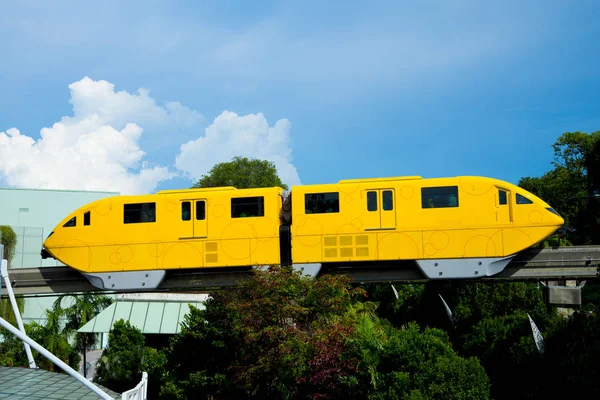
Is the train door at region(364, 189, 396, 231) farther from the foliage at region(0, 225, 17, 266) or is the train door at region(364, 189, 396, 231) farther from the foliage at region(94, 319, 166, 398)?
the foliage at region(0, 225, 17, 266)

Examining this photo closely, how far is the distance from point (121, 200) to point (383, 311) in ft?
98.5

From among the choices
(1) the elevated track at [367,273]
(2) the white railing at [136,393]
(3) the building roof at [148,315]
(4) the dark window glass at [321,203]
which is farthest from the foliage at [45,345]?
(2) the white railing at [136,393]

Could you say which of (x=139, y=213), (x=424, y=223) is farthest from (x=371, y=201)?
(x=139, y=213)

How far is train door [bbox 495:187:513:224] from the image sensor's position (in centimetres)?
2038

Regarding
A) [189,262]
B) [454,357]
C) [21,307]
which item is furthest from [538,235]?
[21,307]

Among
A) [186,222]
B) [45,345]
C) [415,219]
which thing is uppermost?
[186,222]

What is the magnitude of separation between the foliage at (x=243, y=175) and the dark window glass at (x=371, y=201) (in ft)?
133

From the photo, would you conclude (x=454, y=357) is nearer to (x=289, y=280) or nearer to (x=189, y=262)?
(x=289, y=280)

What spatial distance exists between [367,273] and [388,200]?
2.98m

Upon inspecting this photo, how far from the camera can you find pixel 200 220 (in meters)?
21.6

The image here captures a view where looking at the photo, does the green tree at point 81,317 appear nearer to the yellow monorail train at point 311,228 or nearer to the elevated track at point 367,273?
the elevated track at point 367,273

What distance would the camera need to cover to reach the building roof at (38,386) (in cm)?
1424

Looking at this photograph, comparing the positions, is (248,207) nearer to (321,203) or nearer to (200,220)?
(200,220)

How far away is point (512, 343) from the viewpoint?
25484 millimetres
